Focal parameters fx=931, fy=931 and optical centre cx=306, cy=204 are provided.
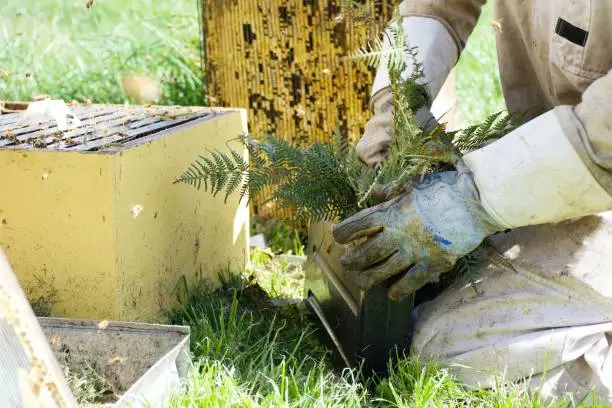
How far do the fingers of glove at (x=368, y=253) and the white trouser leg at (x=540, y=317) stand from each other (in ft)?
0.99

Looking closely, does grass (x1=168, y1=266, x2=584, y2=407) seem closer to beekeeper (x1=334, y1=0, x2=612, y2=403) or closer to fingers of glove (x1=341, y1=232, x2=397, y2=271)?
beekeeper (x1=334, y1=0, x2=612, y2=403)

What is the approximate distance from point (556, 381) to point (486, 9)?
6159 mm

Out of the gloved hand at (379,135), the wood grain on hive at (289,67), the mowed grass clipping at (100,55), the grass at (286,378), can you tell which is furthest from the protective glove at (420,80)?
the mowed grass clipping at (100,55)

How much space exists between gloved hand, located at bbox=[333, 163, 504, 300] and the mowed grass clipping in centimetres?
288

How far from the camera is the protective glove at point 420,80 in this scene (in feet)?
9.29

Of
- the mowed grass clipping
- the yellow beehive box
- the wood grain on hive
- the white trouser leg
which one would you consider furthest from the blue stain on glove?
the mowed grass clipping

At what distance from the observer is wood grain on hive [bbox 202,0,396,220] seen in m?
4.01

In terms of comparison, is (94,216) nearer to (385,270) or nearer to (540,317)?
(385,270)

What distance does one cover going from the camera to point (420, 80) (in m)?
2.97

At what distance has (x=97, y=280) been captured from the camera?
2.65 m

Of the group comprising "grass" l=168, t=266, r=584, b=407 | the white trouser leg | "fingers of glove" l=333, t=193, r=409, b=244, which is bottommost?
"grass" l=168, t=266, r=584, b=407

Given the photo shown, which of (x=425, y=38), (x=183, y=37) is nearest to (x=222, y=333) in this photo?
(x=425, y=38)

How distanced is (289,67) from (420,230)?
73.4 inches

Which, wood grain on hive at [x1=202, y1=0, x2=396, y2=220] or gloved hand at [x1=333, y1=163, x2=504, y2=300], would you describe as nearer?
gloved hand at [x1=333, y1=163, x2=504, y2=300]
